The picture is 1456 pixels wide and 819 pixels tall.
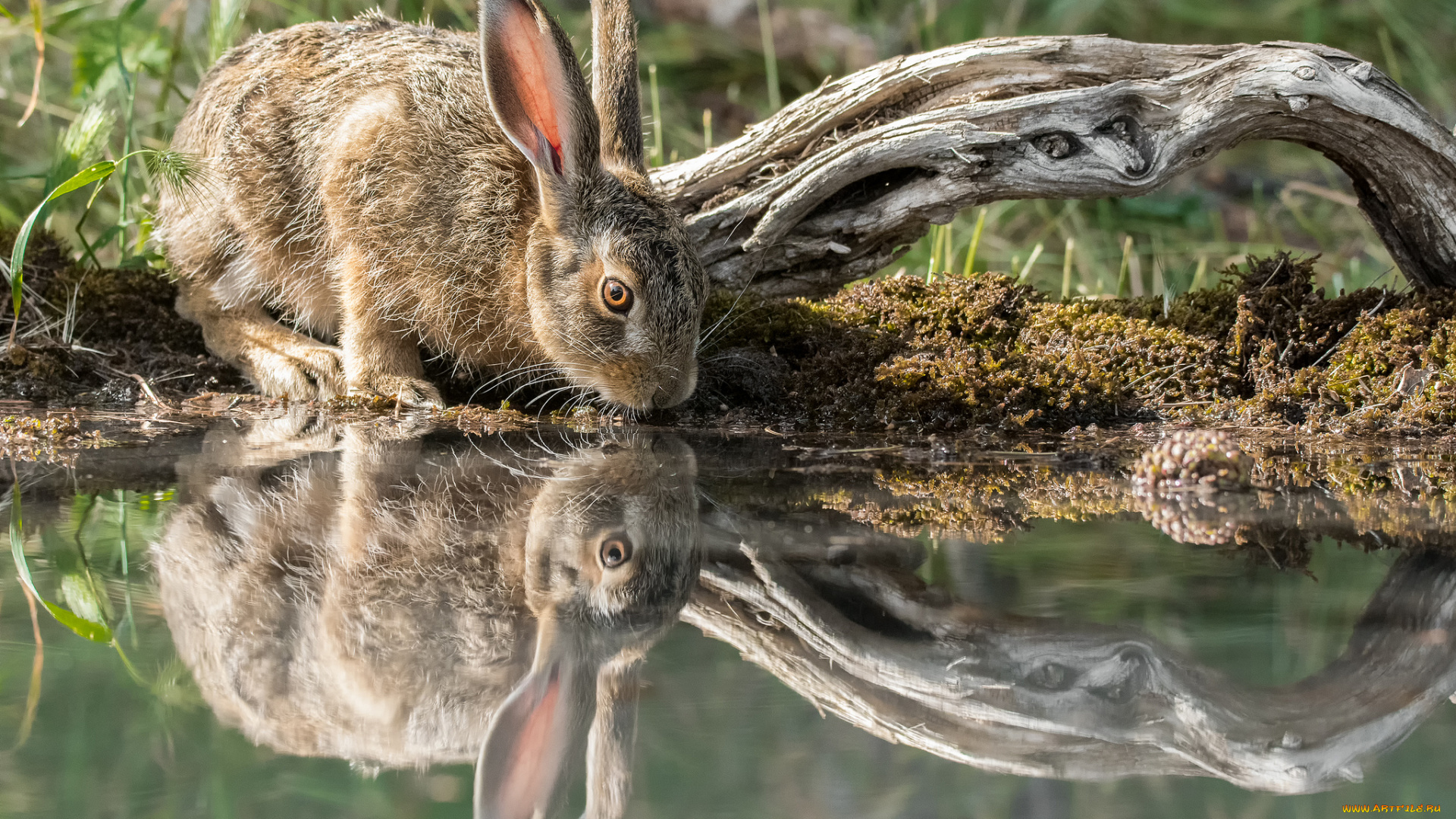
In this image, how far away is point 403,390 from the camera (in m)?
4.44

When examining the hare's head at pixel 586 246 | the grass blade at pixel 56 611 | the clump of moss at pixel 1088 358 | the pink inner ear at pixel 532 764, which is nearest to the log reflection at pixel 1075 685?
the pink inner ear at pixel 532 764

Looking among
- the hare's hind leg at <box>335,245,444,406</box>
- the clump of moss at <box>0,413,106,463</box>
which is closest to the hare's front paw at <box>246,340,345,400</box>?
the hare's hind leg at <box>335,245,444,406</box>

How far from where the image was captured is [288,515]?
2.74 metres

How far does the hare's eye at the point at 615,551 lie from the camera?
236 cm

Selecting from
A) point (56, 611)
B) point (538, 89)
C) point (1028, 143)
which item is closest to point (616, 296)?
point (538, 89)

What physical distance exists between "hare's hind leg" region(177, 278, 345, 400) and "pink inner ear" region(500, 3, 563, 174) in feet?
4.91

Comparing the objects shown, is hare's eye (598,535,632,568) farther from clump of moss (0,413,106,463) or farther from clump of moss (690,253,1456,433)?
clump of moss (0,413,106,463)

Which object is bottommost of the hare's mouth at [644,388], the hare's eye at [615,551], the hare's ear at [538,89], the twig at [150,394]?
the twig at [150,394]

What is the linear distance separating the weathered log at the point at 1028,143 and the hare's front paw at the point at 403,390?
1.36m

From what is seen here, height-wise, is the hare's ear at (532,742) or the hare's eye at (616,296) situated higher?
the hare's eye at (616,296)

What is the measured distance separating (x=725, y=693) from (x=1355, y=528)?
1.67 metres

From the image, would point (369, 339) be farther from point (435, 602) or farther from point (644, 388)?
point (435, 602)

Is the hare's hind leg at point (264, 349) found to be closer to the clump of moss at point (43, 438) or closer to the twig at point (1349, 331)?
the clump of moss at point (43, 438)

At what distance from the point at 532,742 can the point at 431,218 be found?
3.20 m
